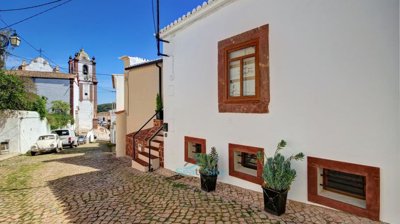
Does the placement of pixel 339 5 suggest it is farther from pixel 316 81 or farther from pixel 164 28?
pixel 164 28

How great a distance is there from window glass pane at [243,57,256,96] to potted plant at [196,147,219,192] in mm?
2050

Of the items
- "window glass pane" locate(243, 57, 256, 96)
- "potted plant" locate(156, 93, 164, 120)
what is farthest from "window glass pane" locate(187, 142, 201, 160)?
"potted plant" locate(156, 93, 164, 120)

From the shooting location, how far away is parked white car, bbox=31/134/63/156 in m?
16.4

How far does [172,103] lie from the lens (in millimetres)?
8898

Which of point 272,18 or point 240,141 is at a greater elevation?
point 272,18

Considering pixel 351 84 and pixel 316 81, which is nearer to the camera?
pixel 351 84

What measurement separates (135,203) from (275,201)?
130 inches

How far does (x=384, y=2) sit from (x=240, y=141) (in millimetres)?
4128

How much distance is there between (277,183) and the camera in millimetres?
4684

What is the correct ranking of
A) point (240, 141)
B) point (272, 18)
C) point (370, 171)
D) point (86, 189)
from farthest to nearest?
point (86, 189), point (240, 141), point (272, 18), point (370, 171)

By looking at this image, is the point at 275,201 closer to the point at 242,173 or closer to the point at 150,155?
the point at 242,173

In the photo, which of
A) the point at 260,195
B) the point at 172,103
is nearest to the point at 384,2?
the point at 260,195

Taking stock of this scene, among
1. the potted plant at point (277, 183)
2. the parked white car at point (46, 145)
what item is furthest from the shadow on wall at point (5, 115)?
the potted plant at point (277, 183)

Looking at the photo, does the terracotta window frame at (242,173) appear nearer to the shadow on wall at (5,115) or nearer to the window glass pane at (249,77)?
the window glass pane at (249,77)
